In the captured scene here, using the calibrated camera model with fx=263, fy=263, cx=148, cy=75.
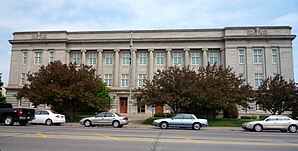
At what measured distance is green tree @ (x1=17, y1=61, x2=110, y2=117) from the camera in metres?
28.3

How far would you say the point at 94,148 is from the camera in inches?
373

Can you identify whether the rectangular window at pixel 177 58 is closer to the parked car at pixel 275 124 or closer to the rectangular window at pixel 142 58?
the rectangular window at pixel 142 58

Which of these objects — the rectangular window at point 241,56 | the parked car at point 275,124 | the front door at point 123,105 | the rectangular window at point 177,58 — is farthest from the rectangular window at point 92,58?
the parked car at point 275,124

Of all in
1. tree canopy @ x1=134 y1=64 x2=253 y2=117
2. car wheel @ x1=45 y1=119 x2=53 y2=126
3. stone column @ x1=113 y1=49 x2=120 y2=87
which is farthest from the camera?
stone column @ x1=113 y1=49 x2=120 y2=87

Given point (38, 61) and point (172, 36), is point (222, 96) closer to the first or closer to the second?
point (172, 36)

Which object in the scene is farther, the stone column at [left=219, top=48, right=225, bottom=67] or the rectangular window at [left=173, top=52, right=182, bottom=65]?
the rectangular window at [left=173, top=52, right=182, bottom=65]

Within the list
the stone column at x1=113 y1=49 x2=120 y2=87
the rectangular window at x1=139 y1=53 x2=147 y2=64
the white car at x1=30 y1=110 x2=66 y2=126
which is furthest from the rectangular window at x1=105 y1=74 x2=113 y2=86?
the white car at x1=30 y1=110 x2=66 y2=126

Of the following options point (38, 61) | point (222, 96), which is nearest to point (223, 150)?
point (222, 96)

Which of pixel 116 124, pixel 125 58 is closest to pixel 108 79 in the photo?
pixel 125 58

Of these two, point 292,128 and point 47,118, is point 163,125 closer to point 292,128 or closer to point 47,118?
point 292,128

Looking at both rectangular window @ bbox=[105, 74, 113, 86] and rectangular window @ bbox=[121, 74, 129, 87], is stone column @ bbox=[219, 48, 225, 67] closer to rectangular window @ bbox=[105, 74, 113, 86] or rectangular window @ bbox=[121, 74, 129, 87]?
rectangular window @ bbox=[121, 74, 129, 87]

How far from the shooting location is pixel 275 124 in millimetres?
20922

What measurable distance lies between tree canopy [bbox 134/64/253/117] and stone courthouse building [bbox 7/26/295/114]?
1356cm

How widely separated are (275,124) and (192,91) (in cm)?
853
